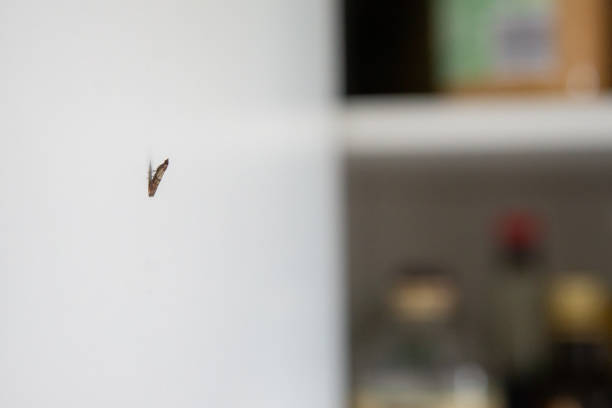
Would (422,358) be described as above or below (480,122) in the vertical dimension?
below

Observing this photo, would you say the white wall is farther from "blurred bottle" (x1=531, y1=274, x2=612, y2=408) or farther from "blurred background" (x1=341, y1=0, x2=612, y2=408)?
"blurred bottle" (x1=531, y1=274, x2=612, y2=408)

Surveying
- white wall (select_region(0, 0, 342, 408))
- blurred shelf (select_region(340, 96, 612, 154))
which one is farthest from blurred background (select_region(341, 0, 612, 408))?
white wall (select_region(0, 0, 342, 408))

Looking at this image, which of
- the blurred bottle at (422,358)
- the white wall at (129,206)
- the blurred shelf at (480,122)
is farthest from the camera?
the blurred bottle at (422,358)

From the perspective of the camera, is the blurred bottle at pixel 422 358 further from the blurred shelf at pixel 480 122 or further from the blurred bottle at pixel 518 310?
the blurred shelf at pixel 480 122

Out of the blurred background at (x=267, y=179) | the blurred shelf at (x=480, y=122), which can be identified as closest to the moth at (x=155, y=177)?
the blurred background at (x=267, y=179)

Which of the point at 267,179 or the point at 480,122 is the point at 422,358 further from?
the point at 267,179

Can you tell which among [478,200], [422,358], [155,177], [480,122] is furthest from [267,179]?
[478,200]

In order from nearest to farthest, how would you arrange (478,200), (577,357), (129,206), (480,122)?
(129,206), (480,122), (577,357), (478,200)
